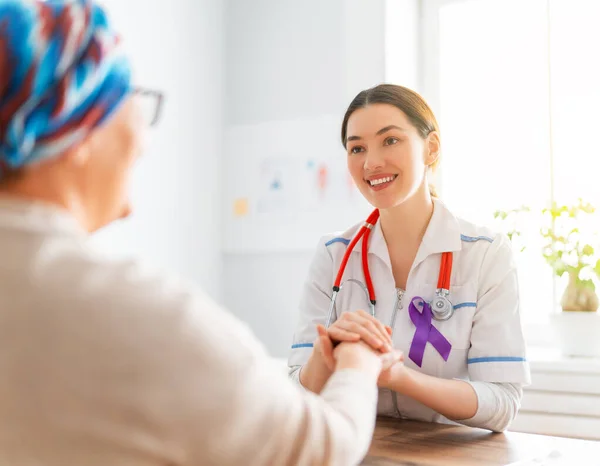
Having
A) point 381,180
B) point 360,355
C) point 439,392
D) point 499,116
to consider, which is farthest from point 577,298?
point 360,355

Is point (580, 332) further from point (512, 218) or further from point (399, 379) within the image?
point (399, 379)

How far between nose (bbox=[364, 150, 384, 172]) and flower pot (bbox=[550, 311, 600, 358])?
1150 millimetres

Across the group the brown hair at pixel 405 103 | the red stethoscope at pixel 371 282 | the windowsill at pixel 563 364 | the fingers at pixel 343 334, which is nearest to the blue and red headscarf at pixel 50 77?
the fingers at pixel 343 334

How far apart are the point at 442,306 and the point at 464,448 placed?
45cm

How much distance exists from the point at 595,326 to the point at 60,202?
88.0 inches

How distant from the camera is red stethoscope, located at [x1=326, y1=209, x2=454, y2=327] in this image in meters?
1.59

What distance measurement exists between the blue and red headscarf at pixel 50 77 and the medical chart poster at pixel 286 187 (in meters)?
2.34

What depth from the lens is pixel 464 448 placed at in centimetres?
119

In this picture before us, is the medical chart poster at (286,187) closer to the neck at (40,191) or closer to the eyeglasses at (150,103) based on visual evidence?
the eyeglasses at (150,103)

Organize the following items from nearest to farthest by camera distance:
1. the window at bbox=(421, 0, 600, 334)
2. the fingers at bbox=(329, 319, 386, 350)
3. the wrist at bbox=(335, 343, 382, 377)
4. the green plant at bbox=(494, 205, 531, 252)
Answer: the wrist at bbox=(335, 343, 382, 377)
the fingers at bbox=(329, 319, 386, 350)
the green plant at bbox=(494, 205, 531, 252)
the window at bbox=(421, 0, 600, 334)

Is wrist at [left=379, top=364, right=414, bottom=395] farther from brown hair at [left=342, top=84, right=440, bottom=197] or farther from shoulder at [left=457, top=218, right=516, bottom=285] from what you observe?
brown hair at [left=342, top=84, right=440, bottom=197]

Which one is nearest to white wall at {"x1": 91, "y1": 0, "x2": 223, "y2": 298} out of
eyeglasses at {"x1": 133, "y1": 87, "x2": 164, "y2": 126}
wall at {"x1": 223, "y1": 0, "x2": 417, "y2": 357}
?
wall at {"x1": 223, "y1": 0, "x2": 417, "y2": 357}

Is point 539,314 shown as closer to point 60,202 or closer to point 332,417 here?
point 332,417

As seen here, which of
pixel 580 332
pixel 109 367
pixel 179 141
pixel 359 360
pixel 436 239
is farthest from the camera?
pixel 179 141
